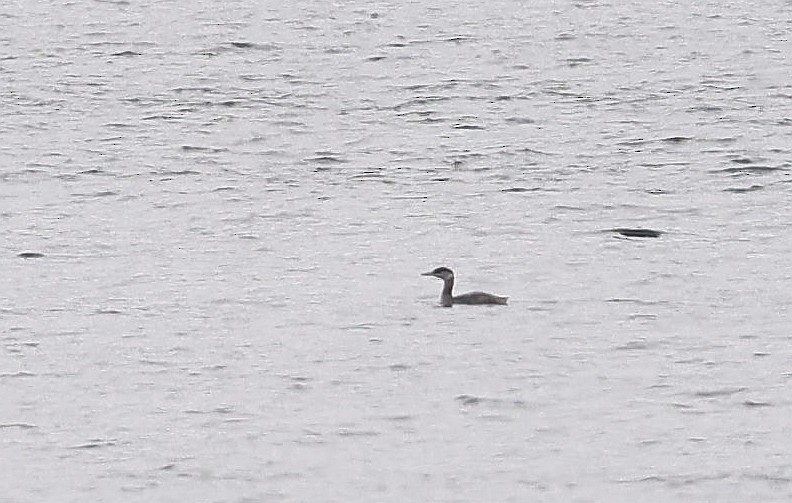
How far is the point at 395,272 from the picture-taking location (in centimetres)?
1569

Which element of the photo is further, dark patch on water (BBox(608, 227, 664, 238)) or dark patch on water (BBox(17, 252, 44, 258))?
dark patch on water (BBox(608, 227, 664, 238))

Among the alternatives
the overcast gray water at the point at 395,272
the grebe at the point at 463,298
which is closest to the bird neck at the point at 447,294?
the grebe at the point at 463,298

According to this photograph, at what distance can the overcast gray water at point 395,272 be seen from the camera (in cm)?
1096

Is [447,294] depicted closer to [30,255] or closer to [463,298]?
[463,298]

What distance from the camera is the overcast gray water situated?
10961 mm

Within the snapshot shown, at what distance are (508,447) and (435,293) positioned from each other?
4.07 metres

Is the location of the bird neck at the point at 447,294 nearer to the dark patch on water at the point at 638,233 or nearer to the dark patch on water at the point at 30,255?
the dark patch on water at the point at 638,233

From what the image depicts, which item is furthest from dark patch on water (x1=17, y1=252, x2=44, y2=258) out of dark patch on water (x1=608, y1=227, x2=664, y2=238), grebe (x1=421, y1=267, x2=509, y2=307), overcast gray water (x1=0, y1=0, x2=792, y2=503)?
dark patch on water (x1=608, y1=227, x2=664, y2=238)

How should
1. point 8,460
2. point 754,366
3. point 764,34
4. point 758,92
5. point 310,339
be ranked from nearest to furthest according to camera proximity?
point 8,460
point 754,366
point 310,339
point 758,92
point 764,34

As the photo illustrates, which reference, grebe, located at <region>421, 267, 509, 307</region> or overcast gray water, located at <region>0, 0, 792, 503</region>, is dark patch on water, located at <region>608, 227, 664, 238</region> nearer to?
overcast gray water, located at <region>0, 0, 792, 503</region>

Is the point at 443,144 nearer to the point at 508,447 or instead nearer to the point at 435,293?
the point at 435,293

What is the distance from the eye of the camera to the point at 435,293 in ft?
49.4

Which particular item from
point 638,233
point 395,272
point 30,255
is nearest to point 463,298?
point 395,272

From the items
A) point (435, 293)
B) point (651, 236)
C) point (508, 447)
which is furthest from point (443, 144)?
point (508, 447)
